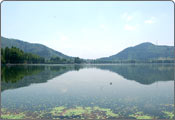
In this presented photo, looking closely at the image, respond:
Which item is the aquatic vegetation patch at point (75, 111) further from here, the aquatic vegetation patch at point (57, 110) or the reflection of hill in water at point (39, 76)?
the reflection of hill in water at point (39, 76)

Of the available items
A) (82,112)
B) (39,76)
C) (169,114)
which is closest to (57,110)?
(82,112)

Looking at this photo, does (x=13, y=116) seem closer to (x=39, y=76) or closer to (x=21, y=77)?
(x=21, y=77)

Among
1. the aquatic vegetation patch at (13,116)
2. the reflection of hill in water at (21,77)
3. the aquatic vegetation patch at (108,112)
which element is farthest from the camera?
the reflection of hill in water at (21,77)

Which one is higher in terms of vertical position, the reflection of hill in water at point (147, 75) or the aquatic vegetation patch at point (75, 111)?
the reflection of hill in water at point (147, 75)

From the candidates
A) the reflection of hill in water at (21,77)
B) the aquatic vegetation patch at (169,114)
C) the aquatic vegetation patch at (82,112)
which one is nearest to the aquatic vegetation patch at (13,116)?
the aquatic vegetation patch at (82,112)

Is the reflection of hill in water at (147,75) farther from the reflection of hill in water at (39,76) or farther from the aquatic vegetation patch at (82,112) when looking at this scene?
the aquatic vegetation patch at (82,112)

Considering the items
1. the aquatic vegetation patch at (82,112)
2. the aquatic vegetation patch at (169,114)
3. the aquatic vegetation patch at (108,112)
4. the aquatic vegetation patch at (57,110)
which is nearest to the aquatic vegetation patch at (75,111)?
the aquatic vegetation patch at (82,112)

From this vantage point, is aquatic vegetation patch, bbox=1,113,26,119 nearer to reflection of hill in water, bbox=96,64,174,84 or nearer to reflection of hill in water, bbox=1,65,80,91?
reflection of hill in water, bbox=1,65,80,91

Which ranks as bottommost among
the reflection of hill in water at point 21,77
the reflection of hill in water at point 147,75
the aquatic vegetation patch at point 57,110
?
the aquatic vegetation patch at point 57,110

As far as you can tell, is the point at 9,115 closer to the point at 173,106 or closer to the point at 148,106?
the point at 148,106

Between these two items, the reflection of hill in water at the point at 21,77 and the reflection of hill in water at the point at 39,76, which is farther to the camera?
the reflection of hill in water at the point at 39,76

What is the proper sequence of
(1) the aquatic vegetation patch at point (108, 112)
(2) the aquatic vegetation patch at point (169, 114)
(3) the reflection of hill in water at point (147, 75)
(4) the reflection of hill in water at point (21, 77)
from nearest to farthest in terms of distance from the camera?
(2) the aquatic vegetation patch at point (169, 114)
(1) the aquatic vegetation patch at point (108, 112)
(4) the reflection of hill in water at point (21, 77)
(3) the reflection of hill in water at point (147, 75)

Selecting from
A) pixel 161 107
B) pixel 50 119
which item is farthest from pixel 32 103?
pixel 161 107

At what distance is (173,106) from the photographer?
22.0m
